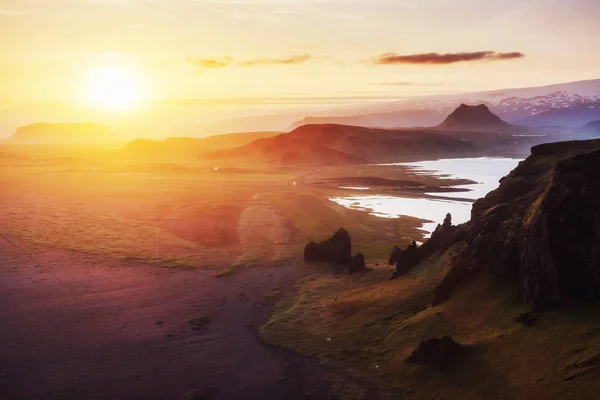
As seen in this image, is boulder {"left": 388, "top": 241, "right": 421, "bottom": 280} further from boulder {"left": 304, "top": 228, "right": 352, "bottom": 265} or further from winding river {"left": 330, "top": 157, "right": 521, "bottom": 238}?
winding river {"left": 330, "top": 157, "right": 521, "bottom": 238}

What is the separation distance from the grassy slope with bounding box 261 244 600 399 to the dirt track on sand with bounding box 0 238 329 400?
279 centimetres

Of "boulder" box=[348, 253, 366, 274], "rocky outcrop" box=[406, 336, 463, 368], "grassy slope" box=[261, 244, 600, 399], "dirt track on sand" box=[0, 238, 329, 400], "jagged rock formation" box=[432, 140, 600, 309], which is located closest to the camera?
"grassy slope" box=[261, 244, 600, 399]

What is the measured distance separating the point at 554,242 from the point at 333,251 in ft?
87.4

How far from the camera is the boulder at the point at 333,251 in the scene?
51.0 meters

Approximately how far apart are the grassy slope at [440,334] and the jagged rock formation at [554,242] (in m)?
1.11

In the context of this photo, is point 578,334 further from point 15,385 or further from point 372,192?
point 372,192

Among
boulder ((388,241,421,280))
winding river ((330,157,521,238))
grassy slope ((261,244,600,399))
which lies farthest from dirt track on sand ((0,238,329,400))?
winding river ((330,157,521,238))

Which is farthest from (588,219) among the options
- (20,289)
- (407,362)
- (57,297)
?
(20,289)

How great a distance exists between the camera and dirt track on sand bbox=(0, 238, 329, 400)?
28.0m

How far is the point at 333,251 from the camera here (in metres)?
51.7

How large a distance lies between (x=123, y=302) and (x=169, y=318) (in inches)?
219

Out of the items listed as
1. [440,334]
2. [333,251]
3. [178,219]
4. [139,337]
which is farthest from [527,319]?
[178,219]

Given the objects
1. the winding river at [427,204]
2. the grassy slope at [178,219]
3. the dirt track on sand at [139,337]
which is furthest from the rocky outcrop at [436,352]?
the winding river at [427,204]

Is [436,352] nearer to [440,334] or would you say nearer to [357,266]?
[440,334]
